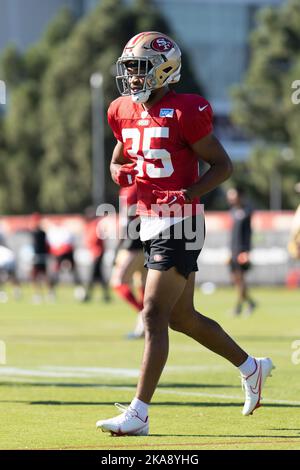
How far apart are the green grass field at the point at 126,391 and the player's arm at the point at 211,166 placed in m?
1.49

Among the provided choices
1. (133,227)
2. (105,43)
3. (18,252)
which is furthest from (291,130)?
(133,227)

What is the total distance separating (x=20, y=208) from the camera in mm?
68375

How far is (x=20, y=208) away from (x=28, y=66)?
981 centimetres

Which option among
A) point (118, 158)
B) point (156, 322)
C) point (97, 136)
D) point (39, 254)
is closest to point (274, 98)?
point (97, 136)

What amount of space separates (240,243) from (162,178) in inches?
573

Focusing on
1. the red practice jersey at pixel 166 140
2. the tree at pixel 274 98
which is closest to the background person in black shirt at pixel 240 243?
the red practice jersey at pixel 166 140

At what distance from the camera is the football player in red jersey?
7594 millimetres

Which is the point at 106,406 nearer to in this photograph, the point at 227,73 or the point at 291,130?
the point at 291,130

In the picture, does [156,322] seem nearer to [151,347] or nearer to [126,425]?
[151,347]

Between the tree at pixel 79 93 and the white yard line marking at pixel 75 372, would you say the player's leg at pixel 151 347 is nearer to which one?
the white yard line marking at pixel 75 372

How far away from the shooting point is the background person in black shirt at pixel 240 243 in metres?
21.4

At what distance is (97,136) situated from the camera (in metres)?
60.8

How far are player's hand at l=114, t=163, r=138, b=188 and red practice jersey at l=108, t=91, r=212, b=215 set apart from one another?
0.21ft

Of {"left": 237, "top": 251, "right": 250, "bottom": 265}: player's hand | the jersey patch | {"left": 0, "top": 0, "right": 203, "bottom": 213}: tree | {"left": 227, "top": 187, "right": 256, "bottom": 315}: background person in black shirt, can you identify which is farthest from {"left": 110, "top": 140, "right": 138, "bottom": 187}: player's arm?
{"left": 0, "top": 0, "right": 203, "bottom": 213}: tree
